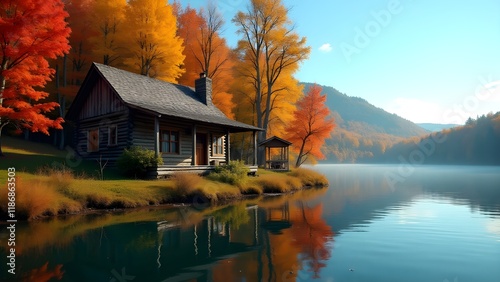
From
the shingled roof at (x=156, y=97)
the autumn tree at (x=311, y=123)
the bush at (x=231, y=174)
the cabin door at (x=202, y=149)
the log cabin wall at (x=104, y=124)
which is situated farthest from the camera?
the autumn tree at (x=311, y=123)

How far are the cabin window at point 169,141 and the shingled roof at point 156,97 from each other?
1.72 m

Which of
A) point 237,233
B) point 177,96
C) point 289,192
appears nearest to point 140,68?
point 177,96

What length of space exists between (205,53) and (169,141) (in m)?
16.3

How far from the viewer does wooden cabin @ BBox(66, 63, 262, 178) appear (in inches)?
760

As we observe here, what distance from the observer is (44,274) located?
235 inches

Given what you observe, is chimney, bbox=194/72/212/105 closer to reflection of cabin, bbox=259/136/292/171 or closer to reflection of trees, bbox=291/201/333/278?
reflection of cabin, bbox=259/136/292/171

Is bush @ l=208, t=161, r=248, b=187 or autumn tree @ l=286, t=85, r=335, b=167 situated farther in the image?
autumn tree @ l=286, t=85, r=335, b=167

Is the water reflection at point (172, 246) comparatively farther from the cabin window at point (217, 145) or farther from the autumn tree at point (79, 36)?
the autumn tree at point (79, 36)

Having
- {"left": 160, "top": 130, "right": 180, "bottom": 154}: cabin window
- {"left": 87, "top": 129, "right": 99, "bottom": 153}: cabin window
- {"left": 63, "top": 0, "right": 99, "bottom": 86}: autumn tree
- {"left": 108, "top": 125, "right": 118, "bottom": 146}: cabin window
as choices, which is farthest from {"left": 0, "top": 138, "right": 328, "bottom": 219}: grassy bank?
{"left": 63, "top": 0, "right": 99, "bottom": 86}: autumn tree

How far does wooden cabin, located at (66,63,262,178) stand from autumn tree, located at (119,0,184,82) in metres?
3.92

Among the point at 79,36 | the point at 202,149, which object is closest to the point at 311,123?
the point at 202,149

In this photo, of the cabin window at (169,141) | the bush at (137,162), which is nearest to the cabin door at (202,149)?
the cabin window at (169,141)

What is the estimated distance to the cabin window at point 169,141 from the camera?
21.0 metres

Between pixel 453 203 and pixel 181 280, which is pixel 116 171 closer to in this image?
pixel 181 280
